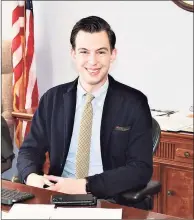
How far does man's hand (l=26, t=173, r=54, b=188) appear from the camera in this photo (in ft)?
6.40

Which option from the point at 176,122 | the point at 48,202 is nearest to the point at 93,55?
the point at 48,202

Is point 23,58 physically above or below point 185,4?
below

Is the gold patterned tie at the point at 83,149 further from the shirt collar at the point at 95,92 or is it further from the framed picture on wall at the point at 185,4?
the framed picture on wall at the point at 185,4

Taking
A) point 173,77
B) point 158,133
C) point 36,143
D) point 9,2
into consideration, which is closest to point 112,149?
point 158,133

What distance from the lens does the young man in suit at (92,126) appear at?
2076mm

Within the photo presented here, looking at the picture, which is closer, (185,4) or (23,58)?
(185,4)

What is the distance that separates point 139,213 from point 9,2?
3.23 meters

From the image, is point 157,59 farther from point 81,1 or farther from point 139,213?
point 139,213

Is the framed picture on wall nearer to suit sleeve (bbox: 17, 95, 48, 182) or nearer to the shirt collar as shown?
the shirt collar

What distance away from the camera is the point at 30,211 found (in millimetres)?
1484

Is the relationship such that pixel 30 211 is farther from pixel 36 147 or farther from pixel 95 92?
pixel 95 92

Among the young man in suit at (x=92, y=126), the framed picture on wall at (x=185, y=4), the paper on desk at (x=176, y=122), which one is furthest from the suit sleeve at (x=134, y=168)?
the framed picture on wall at (x=185, y=4)

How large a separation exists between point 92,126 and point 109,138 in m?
0.11

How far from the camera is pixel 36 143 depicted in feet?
7.30
